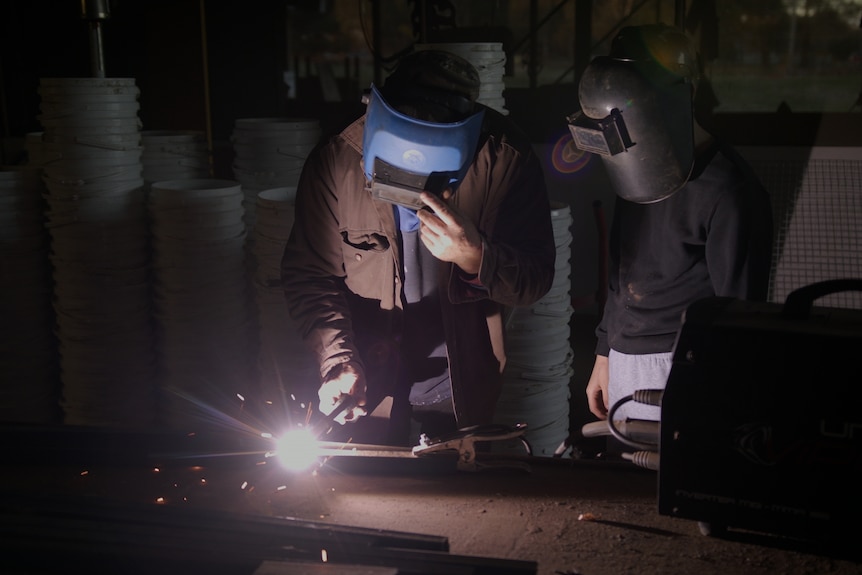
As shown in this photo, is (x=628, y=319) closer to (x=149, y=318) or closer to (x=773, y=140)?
(x=149, y=318)

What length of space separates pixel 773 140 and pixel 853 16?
27992 millimetres

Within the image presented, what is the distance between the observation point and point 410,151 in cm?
198

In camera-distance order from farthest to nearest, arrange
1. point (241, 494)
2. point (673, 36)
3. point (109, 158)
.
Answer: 1. point (109, 158)
2. point (673, 36)
3. point (241, 494)

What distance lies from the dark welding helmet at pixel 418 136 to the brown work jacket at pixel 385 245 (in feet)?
1.17

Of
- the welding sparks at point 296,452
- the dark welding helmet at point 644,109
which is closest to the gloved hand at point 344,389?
the welding sparks at point 296,452

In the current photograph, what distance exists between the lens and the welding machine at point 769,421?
4.22ft

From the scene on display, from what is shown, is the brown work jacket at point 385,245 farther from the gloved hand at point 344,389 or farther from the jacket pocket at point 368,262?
the gloved hand at point 344,389

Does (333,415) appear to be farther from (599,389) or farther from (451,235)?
(599,389)

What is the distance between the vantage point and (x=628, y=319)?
8.71 ft

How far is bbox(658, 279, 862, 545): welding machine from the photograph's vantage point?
129cm

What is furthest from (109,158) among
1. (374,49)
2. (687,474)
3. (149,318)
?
(374,49)

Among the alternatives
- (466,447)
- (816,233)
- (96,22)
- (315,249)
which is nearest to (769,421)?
(466,447)

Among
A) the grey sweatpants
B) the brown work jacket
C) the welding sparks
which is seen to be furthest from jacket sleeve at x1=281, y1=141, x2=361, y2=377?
the grey sweatpants

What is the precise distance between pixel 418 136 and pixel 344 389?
687mm
